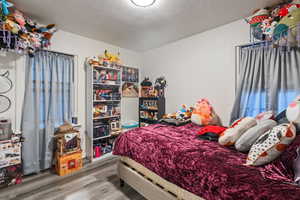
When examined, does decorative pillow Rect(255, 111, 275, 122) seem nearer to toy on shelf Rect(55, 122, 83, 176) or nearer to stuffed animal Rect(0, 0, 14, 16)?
toy on shelf Rect(55, 122, 83, 176)

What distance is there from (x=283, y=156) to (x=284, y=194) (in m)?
0.34

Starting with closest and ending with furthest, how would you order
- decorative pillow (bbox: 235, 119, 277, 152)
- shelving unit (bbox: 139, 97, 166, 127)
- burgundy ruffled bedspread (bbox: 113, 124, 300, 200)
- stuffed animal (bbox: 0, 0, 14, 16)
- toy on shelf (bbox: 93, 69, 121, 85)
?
burgundy ruffled bedspread (bbox: 113, 124, 300, 200)
decorative pillow (bbox: 235, 119, 277, 152)
stuffed animal (bbox: 0, 0, 14, 16)
toy on shelf (bbox: 93, 69, 121, 85)
shelving unit (bbox: 139, 97, 166, 127)

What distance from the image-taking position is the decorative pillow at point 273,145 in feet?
3.37

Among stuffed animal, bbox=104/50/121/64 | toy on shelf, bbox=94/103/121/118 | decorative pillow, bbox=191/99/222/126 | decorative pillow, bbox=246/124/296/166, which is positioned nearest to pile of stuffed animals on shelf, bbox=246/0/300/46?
decorative pillow, bbox=246/124/296/166

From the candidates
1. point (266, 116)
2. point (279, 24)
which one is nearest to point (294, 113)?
point (266, 116)

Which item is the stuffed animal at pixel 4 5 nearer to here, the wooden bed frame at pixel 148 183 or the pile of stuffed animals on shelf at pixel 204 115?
the wooden bed frame at pixel 148 183

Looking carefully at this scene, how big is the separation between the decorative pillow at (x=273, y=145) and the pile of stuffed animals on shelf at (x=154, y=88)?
2456 mm

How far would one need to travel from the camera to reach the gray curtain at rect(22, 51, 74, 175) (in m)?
2.29

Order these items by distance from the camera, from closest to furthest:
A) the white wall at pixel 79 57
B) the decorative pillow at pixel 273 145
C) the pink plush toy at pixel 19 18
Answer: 1. the decorative pillow at pixel 273 145
2. the pink plush toy at pixel 19 18
3. the white wall at pixel 79 57

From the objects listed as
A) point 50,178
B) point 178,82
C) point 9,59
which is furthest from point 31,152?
point 178,82

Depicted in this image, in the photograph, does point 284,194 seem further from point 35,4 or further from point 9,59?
point 9,59

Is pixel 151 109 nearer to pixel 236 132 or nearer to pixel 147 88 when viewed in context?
pixel 147 88

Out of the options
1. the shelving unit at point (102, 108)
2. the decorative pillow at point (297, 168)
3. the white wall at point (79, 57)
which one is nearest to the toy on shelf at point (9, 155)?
the white wall at point (79, 57)

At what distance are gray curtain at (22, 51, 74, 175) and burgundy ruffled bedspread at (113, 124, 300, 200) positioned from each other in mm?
1709
